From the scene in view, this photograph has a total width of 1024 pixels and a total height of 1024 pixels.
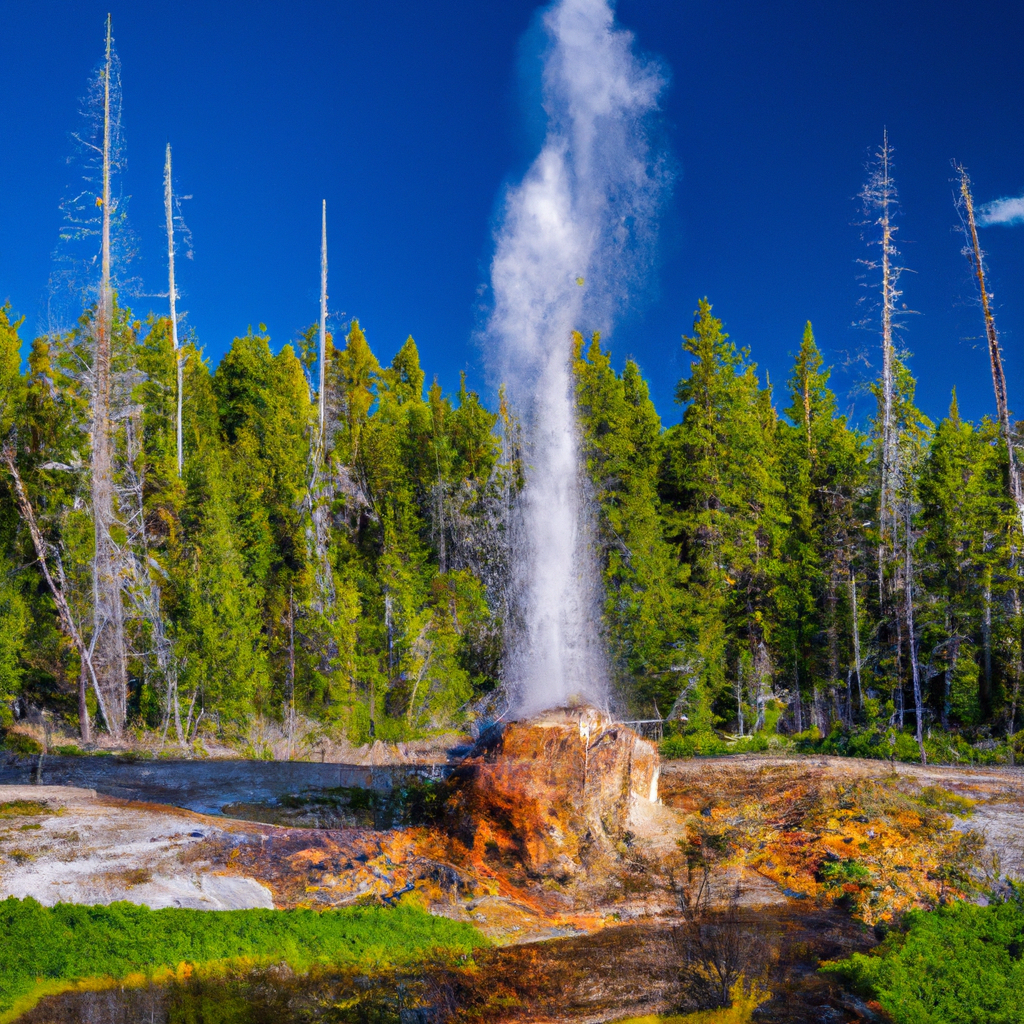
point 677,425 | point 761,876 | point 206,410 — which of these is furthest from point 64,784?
point 677,425

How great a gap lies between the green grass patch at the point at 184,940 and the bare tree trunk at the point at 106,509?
1665 centimetres

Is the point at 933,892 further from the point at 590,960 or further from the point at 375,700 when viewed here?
the point at 375,700

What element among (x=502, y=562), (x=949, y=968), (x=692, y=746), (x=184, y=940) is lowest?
(x=692, y=746)

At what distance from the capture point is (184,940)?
8.91 m

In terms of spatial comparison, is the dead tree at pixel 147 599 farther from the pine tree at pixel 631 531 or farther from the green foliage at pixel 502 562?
the pine tree at pixel 631 531

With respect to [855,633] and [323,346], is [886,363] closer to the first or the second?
[855,633]

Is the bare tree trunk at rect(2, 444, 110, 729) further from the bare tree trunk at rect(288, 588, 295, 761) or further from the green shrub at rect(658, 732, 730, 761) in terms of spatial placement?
the green shrub at rect(658, 732, 730, 761)

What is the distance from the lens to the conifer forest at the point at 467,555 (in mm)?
25047

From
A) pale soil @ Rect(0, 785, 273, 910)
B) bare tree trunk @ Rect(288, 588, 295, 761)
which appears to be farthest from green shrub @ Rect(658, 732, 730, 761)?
pale soil @ Rect(0, 785, 273, 910)

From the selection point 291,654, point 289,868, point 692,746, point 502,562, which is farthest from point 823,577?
point 289,868

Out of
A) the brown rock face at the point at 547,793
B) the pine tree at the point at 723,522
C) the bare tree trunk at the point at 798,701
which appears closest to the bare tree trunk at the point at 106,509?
the brown rock face at the point at 547,793

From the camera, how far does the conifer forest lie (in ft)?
82.2

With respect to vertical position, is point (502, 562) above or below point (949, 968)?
above

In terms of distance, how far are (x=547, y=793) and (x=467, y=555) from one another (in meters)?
19.6
